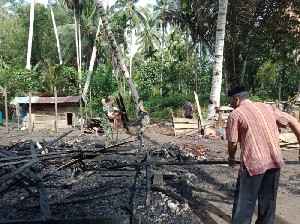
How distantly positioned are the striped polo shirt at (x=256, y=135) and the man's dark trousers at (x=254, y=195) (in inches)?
4.4

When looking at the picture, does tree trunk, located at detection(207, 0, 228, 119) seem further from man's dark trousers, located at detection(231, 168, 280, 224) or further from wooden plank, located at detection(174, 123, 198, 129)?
man's dark trousers, located at detection(231, 168, 280, 224)

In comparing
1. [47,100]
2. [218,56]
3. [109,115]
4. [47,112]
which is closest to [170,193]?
[109,115]

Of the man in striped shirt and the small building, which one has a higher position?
the man in striped shirt

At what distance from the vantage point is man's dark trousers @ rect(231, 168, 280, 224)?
3.62 metres

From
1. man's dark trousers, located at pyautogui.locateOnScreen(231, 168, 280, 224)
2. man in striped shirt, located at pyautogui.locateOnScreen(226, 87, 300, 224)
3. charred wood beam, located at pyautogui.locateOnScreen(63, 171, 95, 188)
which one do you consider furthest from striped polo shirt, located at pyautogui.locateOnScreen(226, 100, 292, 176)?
charred wood beam, located at pyautogui.locateOnScreen(63, 171, 95, 188)

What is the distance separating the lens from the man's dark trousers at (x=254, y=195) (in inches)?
142

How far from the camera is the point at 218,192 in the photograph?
231 inches

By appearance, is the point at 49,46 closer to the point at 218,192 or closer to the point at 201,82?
the point at 201,82

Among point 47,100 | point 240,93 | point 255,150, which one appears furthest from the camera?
point 47,100

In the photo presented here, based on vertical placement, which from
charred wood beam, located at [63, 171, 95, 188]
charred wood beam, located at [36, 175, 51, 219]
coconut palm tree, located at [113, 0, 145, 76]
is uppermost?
coconut palm tree, located at [113, 0, 145, 76]

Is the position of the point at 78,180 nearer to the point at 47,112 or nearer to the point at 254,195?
the point at 254,195

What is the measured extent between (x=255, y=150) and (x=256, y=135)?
158 millimetres

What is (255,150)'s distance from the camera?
356 cm

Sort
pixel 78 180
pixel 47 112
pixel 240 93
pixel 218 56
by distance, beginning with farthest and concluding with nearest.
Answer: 1. pixel 47 112
2. pixel 218 56
3. pixel 78 180
4. pixel 240 93
